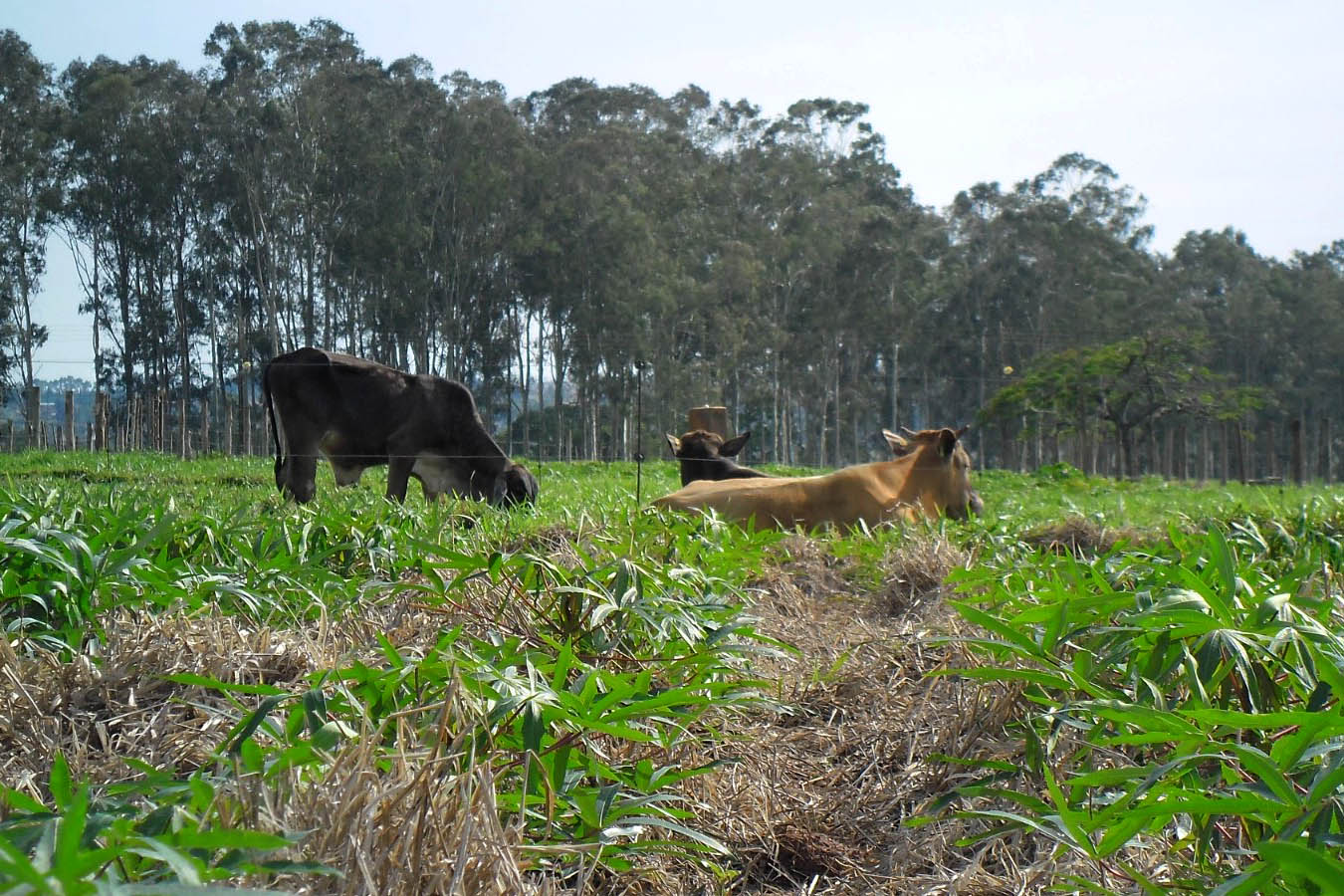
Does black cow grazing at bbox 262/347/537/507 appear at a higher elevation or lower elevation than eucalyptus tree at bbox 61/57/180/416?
lower

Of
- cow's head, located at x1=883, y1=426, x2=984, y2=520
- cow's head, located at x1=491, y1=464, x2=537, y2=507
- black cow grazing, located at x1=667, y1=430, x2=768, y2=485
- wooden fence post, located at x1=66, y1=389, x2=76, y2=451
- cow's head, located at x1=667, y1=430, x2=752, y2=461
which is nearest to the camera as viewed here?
cow's head, located at x1=883, y1=426, x2=984, y2=520

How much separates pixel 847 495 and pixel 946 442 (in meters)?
1.50

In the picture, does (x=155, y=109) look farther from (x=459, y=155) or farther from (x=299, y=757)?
(x=299, y=757)

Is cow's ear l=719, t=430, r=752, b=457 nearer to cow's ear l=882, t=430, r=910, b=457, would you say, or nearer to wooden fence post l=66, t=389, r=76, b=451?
cow's ear l=882, t=430, r=910, b=457

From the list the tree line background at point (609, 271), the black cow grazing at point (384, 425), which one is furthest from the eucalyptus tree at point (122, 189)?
the black cow grazing at point (384, 425)

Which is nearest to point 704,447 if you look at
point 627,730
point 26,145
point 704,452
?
point 704,452

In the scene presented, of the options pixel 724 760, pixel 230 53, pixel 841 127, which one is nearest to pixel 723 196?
pixel 841 127

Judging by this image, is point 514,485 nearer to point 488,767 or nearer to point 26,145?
point 488,767

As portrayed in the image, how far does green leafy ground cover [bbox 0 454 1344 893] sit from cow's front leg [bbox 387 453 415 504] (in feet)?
25.1

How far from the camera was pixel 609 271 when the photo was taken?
38312 mm

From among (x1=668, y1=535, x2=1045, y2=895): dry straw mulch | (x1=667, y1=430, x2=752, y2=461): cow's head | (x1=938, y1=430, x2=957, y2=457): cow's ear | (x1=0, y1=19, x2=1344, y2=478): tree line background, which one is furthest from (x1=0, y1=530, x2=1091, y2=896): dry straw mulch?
(x1=0, y1=19, x2=1344, y2=478): tree line background

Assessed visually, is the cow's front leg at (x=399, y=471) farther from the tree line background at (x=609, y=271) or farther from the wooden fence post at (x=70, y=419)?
the wooden fence post at (x=70, y=419)

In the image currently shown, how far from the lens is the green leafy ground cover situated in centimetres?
157

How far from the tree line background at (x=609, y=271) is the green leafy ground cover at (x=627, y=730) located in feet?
49.6
